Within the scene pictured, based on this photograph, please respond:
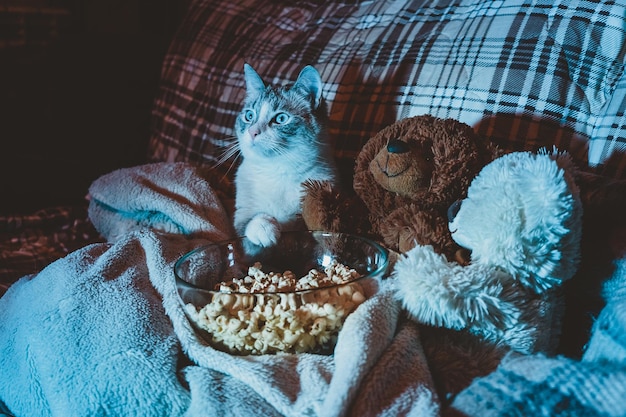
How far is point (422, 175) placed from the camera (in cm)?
85

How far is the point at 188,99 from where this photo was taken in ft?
5.66

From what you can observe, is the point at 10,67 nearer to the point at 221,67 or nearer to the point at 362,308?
the point at 221,67

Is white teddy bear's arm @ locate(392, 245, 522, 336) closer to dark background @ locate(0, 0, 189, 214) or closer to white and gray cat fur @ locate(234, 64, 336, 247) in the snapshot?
white and gray cat fur @ locate(234, 64, 336, 247)

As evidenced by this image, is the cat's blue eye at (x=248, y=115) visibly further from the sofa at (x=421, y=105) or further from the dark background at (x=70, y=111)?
the dark background at (x=70, y=111)

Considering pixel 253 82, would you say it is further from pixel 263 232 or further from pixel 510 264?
pixel 510 264

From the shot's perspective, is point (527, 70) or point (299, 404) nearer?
point (299, 404)

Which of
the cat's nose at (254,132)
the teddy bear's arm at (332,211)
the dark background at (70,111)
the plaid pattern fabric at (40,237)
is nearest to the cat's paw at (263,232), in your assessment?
the teddy bear's arm at (332,211)

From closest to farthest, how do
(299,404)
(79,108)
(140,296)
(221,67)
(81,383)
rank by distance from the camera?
1. (299,404)
2. (81,383)
3. (140,296)
4. (221,67)
5. (79,108)

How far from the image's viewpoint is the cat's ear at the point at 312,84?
1.18 meters

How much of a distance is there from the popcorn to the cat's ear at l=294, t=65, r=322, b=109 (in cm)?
56

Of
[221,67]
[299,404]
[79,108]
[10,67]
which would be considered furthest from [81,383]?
[10,67]

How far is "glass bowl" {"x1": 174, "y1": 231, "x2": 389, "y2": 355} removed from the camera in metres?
0.72

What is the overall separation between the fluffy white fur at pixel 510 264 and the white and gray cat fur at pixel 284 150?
1.47ft

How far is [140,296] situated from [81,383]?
0.16 m
